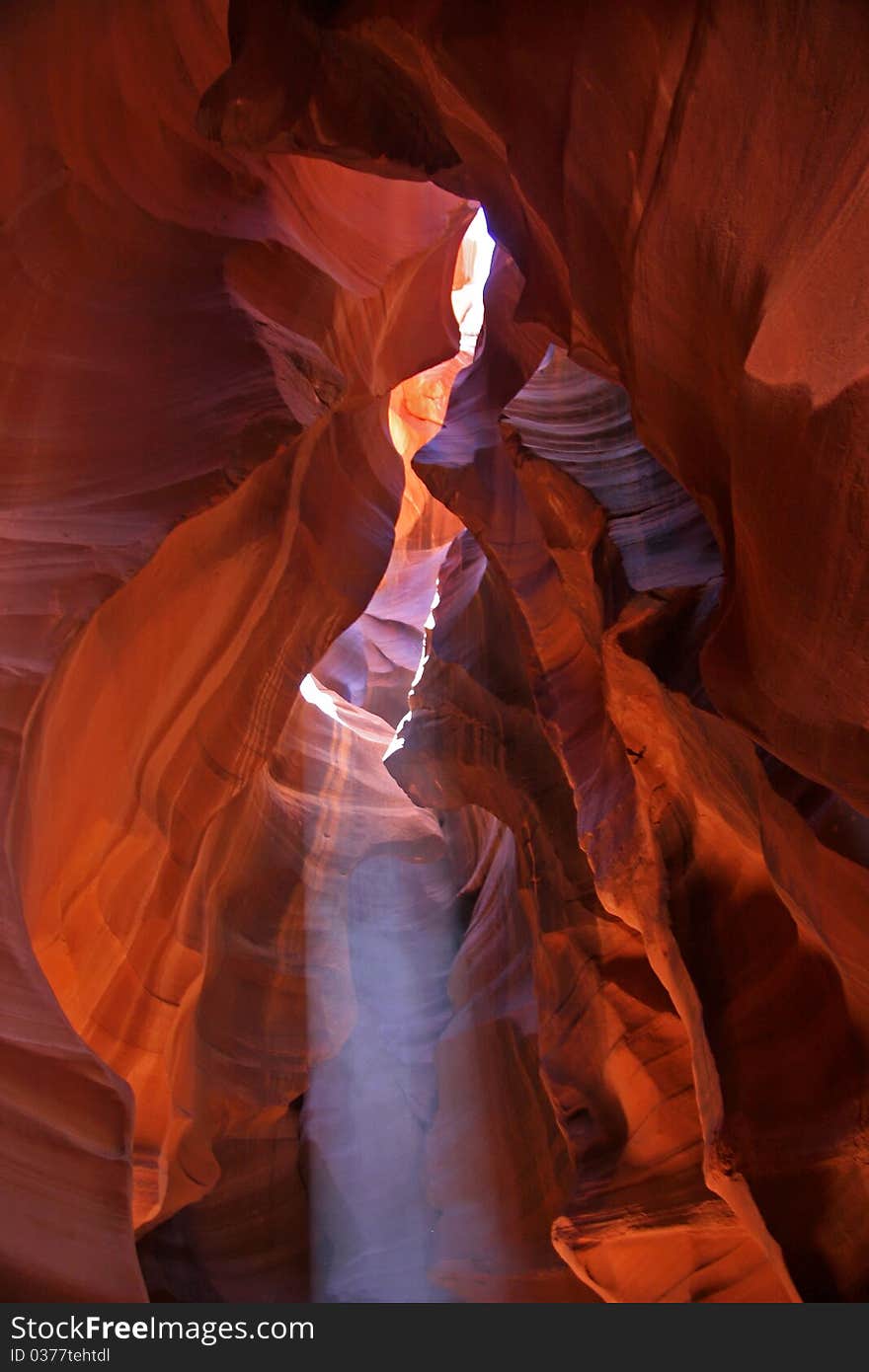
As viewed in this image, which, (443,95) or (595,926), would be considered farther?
(595,926)

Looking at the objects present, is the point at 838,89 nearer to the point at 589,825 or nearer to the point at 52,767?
the point at 52,767

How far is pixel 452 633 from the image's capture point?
988 centimetres

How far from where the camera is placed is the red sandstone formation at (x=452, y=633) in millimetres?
3168

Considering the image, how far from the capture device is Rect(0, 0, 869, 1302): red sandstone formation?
3.17 metres

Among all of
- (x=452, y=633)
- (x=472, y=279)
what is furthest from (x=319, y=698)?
(x=472, y=279)

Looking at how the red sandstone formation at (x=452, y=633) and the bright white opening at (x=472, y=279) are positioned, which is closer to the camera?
the red sandstone formation at (x=452, y=633)

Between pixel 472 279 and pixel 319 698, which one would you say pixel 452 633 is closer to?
pixel 319 698

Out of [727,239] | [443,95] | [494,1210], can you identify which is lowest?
[494,1210]

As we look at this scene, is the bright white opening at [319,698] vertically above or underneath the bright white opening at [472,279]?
underneath

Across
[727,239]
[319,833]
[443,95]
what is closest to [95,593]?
[443,95]

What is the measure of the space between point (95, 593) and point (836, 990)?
324cm

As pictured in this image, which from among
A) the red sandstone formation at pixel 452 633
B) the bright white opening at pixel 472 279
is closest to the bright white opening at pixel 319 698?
the red sandstone formation at pixel 452 633

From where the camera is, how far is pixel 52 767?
4.81m

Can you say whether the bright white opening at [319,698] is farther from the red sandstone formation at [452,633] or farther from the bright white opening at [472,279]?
the bright white opening at [472,279]
